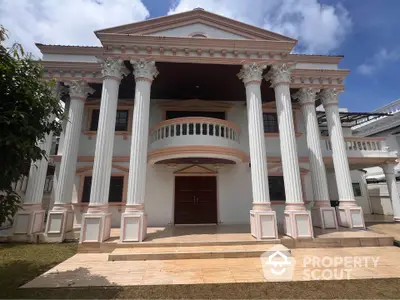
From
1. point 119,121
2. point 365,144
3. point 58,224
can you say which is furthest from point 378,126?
point 58,224

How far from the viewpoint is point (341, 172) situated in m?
8.77

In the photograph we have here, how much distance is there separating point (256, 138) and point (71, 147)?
24.7 feet

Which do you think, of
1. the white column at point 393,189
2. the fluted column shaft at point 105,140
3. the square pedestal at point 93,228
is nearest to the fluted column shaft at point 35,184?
the fluted column shaft at point 105,140

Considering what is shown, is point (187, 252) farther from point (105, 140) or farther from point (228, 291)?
point (105, 140)

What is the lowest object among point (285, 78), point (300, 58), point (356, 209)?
point (356, 209)

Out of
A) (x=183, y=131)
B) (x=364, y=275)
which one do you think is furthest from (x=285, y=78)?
(x=364, y=275)

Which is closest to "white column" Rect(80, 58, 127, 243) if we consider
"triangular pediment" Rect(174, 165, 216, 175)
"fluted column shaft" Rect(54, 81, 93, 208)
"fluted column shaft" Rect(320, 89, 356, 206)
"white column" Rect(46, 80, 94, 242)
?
"white column" Rect(46, 80, 94, 242)

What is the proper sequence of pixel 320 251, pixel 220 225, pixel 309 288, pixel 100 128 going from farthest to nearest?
pixel 220 225 < pixel 100 128 < pixel 320 251 < pixel 309 288

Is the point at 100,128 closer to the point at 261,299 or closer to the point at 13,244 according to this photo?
the point at 13,244

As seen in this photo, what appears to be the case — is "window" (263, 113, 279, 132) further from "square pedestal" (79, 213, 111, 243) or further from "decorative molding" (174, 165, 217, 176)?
"square pedestal" (79, 213, 111, 243)

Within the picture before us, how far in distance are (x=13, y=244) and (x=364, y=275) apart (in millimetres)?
10513

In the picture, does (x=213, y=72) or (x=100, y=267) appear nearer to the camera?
(x=100, y=267)

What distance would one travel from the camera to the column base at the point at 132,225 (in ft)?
21.1

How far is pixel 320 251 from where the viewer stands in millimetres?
6254
